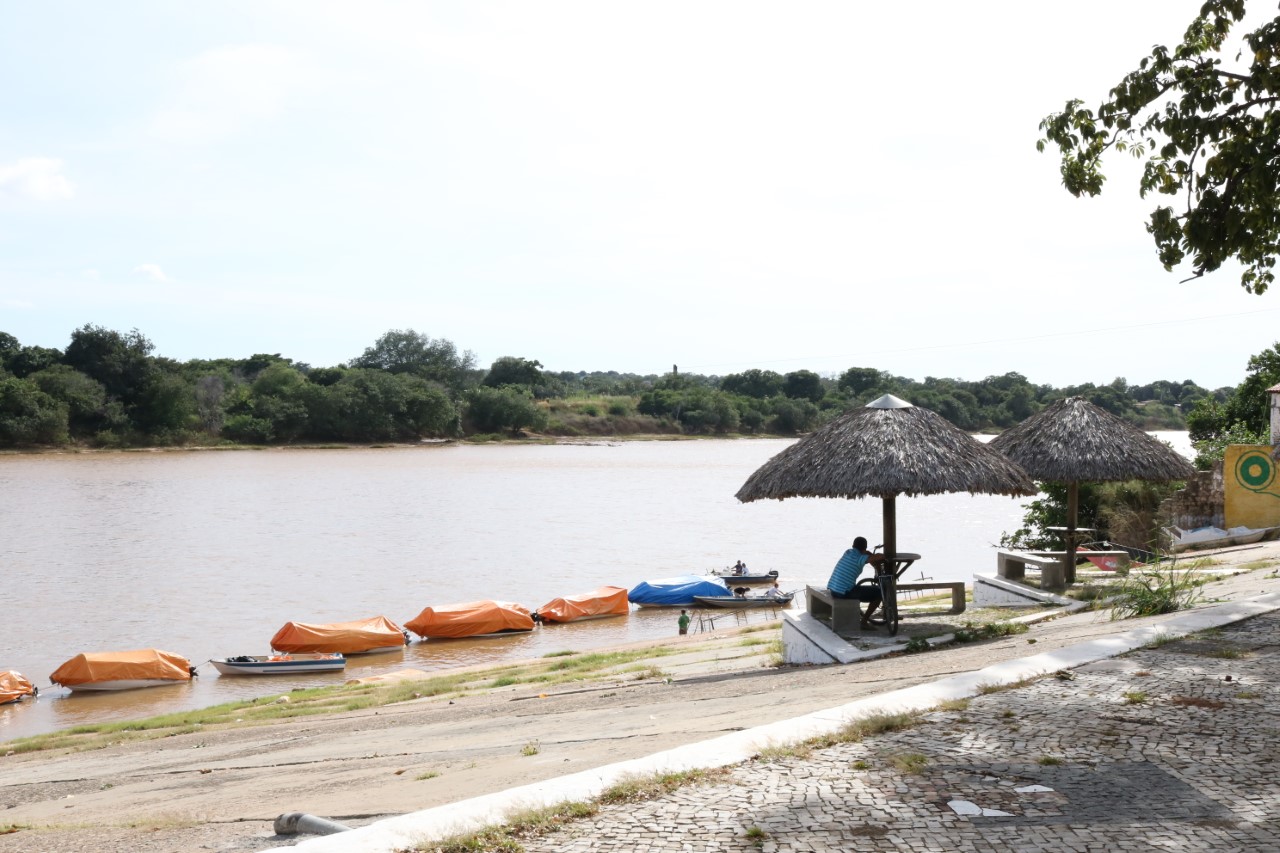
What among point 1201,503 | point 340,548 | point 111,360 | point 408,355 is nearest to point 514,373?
point 408,355

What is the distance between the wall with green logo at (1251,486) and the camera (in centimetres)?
2298

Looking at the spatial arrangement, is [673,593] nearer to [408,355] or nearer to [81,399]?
[81,399]

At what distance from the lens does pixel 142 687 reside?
2441 centimetres

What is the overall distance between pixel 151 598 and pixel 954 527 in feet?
126

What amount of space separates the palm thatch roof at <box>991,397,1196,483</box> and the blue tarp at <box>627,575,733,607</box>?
767 inches

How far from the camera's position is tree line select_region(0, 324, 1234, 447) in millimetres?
89438

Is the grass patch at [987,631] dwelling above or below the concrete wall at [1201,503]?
below

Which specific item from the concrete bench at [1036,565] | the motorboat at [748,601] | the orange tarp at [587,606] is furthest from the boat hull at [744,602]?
the concrete bench at [1036,565]

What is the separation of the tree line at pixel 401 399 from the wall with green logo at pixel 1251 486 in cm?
1838

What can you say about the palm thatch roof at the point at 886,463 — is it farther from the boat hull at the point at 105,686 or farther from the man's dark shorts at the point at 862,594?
the boat hull at the point at 105,686

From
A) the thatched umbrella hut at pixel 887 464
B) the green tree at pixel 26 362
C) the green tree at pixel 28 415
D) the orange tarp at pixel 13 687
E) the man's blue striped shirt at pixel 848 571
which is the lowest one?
the orange tarp at pixel 13 687

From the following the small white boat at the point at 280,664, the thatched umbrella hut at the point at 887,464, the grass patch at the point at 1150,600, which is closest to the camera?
the grass patch at the point at 1150,600

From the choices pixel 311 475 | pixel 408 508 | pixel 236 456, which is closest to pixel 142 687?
pixel 408 508

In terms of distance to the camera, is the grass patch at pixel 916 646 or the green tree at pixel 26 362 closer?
the grass patch at pixel 916 646
